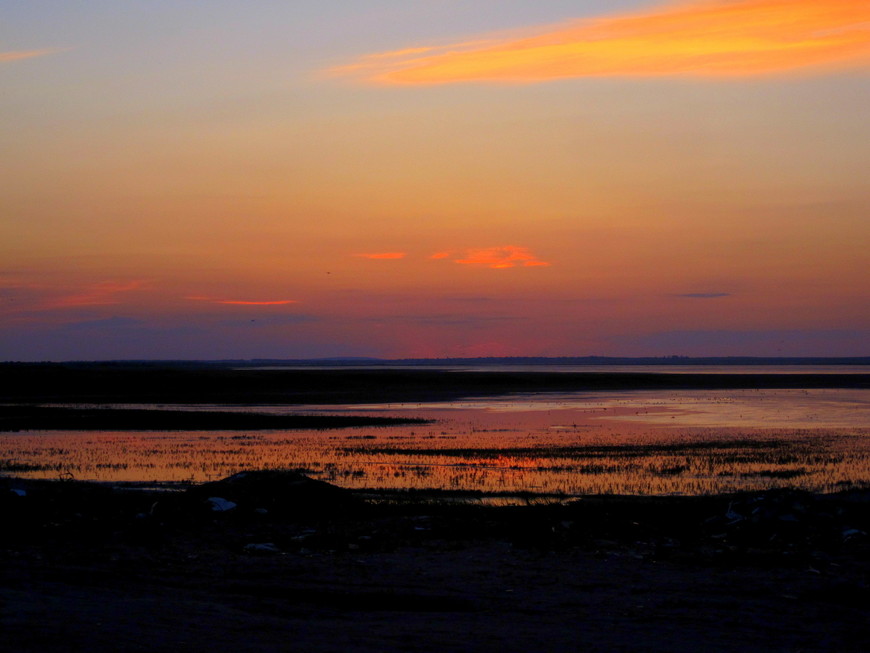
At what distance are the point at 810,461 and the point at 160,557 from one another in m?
21.6

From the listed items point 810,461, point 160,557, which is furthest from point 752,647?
point 810,461

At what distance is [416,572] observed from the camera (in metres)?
13.0

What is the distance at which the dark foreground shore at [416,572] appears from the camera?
31.1ft

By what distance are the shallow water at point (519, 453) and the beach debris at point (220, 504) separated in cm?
615

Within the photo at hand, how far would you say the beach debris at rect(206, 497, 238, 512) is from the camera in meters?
17.5

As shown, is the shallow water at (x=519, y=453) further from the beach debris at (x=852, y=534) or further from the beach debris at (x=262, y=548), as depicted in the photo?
the beach debris at (x=262, y=548)

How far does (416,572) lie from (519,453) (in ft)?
59.6

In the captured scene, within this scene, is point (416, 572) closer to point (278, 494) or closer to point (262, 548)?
point (262, 548)

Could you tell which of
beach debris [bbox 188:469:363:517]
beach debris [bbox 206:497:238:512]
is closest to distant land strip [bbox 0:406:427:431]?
beach debris [bbox 188:469:363:517]

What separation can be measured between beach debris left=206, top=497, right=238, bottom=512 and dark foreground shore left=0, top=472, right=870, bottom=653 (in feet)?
0.10

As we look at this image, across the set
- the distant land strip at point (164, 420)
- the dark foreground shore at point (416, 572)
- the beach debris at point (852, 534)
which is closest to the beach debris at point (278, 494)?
the dark foreground shore at point (416, 572)

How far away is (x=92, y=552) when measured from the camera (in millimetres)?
14008

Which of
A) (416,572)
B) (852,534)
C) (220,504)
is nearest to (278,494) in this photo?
(220,504)

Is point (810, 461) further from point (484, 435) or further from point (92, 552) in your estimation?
point (92, 552)
